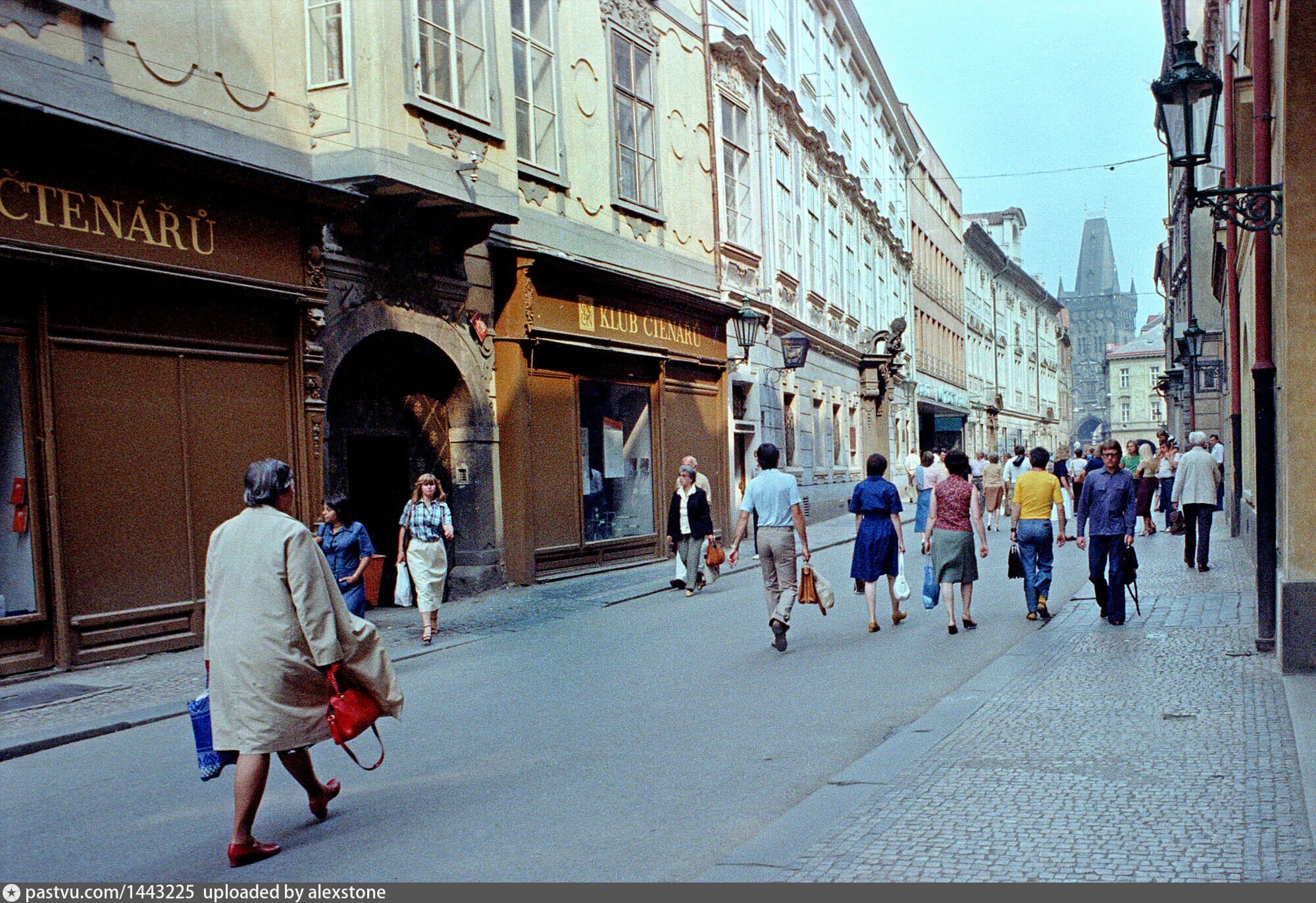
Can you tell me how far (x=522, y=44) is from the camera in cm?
1612

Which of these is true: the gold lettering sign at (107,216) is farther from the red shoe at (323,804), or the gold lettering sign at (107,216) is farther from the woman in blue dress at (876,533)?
the woman in blue dress at (876,533)

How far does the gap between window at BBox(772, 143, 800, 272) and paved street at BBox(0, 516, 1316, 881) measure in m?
17.3

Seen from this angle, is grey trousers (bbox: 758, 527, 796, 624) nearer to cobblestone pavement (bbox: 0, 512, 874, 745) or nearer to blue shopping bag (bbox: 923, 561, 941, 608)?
blue shopping bag (bbox: 923, 561, 941, 608)


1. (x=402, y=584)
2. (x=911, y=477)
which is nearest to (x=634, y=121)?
(x=402, y=584)

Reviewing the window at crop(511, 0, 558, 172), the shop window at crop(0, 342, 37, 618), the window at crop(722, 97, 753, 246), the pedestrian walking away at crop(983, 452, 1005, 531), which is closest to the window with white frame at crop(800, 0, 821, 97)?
the window at crop(722, 97, 753, 246)

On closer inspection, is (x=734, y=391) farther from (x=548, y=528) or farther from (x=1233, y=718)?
(x=1233, y=718)

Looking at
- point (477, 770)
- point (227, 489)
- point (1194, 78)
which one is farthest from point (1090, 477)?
point (227, 489)

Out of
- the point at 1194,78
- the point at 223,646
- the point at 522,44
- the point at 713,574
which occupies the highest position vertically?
the point at 522,44

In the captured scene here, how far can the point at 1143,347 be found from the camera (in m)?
105

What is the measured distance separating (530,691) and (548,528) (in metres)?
7.91

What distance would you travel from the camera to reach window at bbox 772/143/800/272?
26.1 metres

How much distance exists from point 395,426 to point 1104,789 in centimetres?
1098

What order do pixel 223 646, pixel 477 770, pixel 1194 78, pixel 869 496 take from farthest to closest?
pixel 869 496 → pixel 1194 78 → pixel 477 770 → pixel 223 646

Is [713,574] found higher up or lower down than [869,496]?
lower down
